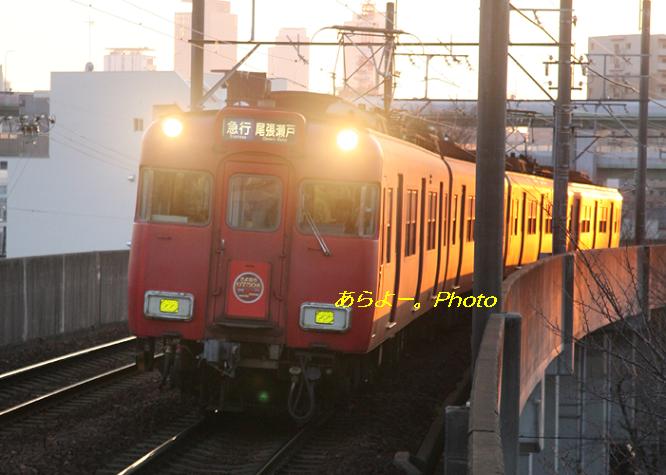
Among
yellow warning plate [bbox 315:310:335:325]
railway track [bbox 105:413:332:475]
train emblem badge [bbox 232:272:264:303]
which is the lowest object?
railway track [bbox 105:413:332:475]

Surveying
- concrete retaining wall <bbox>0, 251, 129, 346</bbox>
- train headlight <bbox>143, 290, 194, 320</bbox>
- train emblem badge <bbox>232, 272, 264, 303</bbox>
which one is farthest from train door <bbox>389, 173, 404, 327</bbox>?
concrete retaining wall <bbox>0, 251, 129, 346</bbox>

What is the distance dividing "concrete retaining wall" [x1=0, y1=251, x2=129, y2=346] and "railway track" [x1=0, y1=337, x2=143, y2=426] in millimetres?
1282

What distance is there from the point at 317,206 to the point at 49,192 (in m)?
48.3

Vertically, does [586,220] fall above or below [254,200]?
above

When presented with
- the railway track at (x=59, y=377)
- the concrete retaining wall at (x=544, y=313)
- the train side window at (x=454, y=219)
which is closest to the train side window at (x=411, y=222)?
the concrete retaining wall at (x=544, y=313)

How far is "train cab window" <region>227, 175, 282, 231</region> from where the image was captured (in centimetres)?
1157

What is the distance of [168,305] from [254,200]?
125 centimetres

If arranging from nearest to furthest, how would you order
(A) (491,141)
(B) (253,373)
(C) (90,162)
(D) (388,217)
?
(A) (491,141)
(B) (253,373)
(D) (388,217)
(C) (90,162)

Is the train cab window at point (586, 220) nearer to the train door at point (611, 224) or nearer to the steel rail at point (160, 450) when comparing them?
the train door at point (611, 224)

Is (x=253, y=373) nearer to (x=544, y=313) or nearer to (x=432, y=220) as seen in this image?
(x=544, y=313)

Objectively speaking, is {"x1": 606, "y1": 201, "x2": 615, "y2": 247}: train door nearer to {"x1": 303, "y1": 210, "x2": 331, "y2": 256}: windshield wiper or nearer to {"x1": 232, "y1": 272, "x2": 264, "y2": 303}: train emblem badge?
{"x1": 303, "y1": 210, "x2": 331, "y2": 256}: windshield wiper

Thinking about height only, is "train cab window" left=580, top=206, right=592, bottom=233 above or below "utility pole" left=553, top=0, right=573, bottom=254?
below

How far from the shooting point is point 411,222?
45.9 feet

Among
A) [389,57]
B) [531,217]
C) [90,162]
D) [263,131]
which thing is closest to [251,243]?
[263,131]
